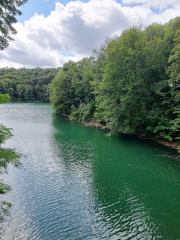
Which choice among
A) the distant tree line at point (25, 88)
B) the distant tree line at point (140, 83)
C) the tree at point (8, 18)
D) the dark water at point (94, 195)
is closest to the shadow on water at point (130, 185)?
the dark water at point (94, 195)

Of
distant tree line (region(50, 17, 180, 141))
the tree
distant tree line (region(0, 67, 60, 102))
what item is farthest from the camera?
distant tree line (region(0, 67, 60, 102))

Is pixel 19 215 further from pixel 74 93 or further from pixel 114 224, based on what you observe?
pixel 74 93

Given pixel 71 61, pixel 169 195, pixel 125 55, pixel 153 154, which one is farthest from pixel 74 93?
pixel 169 195

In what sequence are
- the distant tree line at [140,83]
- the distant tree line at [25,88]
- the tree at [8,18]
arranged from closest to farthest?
the tree at [8,18], the distant tree line at [140,83], the distant tree line at [25,88]

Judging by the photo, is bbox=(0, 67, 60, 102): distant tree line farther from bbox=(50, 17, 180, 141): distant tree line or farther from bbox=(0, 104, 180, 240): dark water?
bbox=(0, 104, 180, 240): dark water

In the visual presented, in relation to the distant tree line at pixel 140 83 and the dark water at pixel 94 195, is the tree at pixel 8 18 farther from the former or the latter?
the distant tree line at pixel 140 83

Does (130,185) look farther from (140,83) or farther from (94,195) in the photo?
(140,83)

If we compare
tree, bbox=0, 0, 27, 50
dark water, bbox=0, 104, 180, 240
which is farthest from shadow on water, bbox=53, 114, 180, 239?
tree, bbox=0, 0, 27, 50

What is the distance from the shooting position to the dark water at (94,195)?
7697 mm

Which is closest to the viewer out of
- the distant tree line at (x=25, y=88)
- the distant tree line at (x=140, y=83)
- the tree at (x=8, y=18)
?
the tree at (x=8, y=18)

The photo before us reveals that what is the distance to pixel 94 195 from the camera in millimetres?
10492

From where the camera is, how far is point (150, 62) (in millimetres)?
22422

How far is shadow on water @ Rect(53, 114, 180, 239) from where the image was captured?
7922mm

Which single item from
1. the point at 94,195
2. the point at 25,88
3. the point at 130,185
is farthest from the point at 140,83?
the point at 25,88
